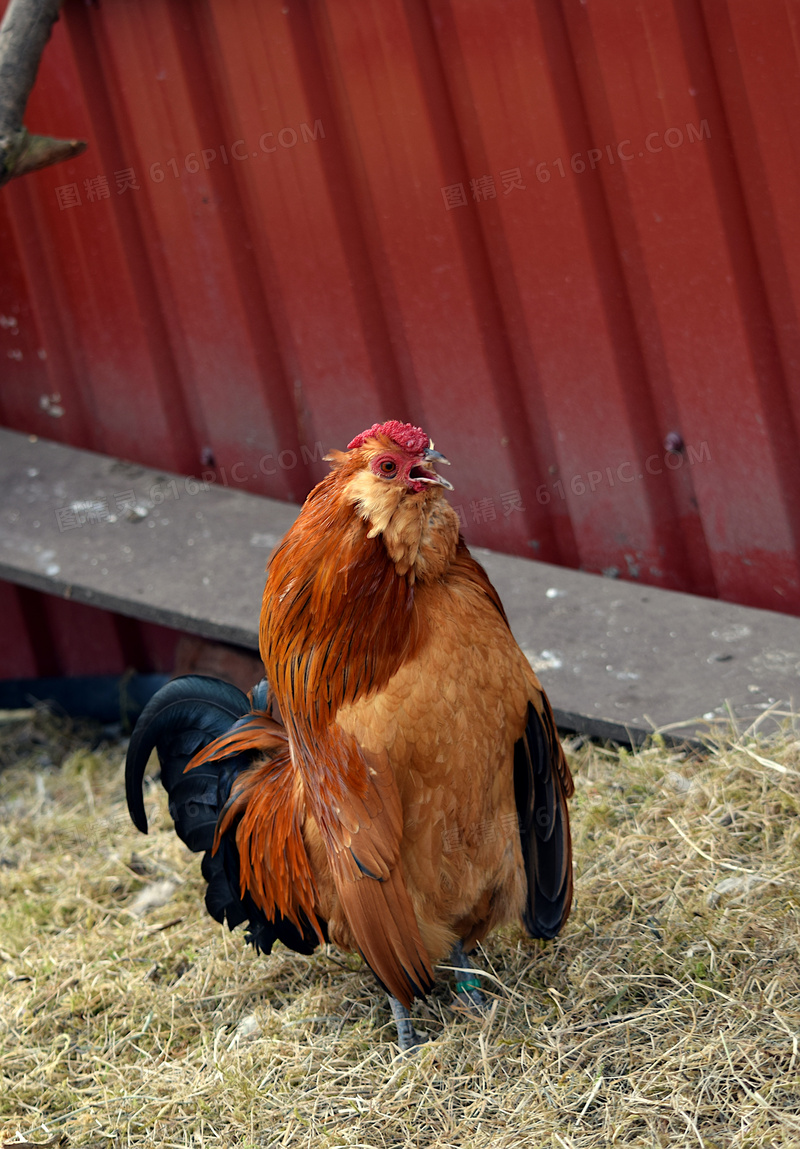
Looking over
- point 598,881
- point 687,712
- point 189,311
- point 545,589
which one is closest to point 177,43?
point 189,311

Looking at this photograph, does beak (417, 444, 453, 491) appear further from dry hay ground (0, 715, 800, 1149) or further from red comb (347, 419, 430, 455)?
dry hay ground (0, 715, 800, 1149)

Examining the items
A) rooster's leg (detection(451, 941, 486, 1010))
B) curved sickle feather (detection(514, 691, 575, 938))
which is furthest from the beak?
rooster's leg (detection(451, 941, 486, 1010))

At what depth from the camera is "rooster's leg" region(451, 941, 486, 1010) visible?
273 centimetres

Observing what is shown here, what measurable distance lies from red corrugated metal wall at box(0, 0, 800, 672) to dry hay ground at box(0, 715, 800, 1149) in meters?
1.05

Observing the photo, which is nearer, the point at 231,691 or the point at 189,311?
the point at 231,691

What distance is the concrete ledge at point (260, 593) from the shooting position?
11.1 ft

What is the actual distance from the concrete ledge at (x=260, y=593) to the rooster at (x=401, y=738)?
89cm

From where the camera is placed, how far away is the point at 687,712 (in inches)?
131

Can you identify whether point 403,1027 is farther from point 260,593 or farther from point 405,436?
point 260,593

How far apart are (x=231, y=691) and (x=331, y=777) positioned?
743 mm

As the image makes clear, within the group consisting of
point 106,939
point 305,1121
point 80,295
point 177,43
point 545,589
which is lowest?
point 305,1121

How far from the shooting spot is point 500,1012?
2693mm

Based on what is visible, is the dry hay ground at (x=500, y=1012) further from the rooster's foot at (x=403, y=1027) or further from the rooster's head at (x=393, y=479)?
the rooster's head at (x=393, y=479)

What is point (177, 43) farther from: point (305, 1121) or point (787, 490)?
point (305, 1121)
